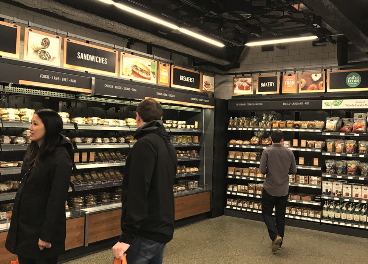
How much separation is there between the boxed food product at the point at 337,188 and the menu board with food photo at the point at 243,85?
104 inches

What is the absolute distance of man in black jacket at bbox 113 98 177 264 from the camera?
7.44 ft

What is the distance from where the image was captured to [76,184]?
5.43 meters

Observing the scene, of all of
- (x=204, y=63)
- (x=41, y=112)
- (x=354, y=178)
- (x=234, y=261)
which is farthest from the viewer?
(x=204, y=63)

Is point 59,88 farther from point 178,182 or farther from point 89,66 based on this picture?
point 178,182

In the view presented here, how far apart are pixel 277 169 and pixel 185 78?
2.69 meters

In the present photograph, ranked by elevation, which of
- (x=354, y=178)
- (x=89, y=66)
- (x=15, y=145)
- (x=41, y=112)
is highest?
(x=89, y=66)

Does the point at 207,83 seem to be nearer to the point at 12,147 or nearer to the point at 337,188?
the point at 337,188

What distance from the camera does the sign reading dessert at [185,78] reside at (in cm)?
691

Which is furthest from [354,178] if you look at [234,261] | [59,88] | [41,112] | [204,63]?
[41,112]

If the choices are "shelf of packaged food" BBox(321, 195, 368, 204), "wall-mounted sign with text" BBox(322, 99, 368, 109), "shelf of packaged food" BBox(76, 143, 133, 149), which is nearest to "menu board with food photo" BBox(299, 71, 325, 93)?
"wall-mounted sign with text" BBox(322, 99, 368, 109)

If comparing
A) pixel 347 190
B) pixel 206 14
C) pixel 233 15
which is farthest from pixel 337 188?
pixel 206 14

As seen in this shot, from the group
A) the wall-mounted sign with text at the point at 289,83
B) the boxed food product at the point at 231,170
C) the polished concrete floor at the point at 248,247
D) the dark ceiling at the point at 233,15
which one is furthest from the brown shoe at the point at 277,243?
the wall-mounted sign with text at the point at 289,83

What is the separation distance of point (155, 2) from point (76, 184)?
3201 mm

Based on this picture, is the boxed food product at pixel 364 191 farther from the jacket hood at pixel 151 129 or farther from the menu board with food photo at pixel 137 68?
the jacket hood at pixel 151 129
